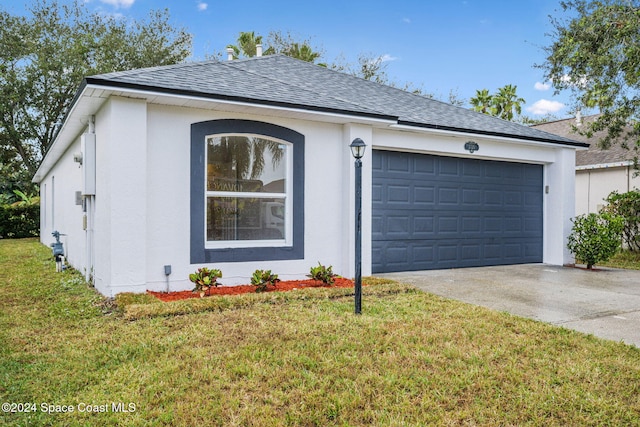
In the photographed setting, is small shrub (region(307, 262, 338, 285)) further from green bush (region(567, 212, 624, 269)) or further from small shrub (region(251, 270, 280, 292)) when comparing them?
green bush (region(567, 212, 624, 269))

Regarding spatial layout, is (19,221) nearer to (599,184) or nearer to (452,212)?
(452,212)

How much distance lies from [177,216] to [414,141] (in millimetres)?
4734

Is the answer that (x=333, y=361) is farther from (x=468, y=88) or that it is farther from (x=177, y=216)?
(x=468, y=88)

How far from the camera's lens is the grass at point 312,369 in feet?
9.68

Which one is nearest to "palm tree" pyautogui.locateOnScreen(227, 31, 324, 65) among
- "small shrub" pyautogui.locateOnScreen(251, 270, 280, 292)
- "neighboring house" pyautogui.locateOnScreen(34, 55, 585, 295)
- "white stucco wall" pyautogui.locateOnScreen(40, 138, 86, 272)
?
"white stucco wall" pyautogui.locateOnScreen(40, 138, 86, 272)

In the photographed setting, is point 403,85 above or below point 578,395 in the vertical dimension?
above

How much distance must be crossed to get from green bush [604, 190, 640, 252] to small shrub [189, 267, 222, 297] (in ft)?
39.9

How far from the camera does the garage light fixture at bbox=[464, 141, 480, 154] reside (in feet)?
30.7

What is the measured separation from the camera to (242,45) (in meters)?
24.1

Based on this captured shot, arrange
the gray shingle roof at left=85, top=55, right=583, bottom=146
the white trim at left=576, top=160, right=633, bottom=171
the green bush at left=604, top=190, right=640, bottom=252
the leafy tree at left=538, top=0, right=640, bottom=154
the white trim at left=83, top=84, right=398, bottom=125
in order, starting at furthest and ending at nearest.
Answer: the white trim at left=576, top=160, right=633, bottom=171, the green bush at left=604, top=190, right=640, bottom=252, the leafy tree at left=538, top=0, right=640, bottom=154, the gray shingle roof at left=85, top=55, right=583, bottom=146, the white trim at left=83, top=84, right=398, bottom=125

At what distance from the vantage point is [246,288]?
6773 millimetres

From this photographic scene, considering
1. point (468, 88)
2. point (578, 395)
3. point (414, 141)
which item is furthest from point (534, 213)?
point (468, 88)

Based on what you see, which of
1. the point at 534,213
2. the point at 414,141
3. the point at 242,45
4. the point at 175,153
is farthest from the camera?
the point at 242,45

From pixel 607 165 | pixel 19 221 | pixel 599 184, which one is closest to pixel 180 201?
pixel 607 165
